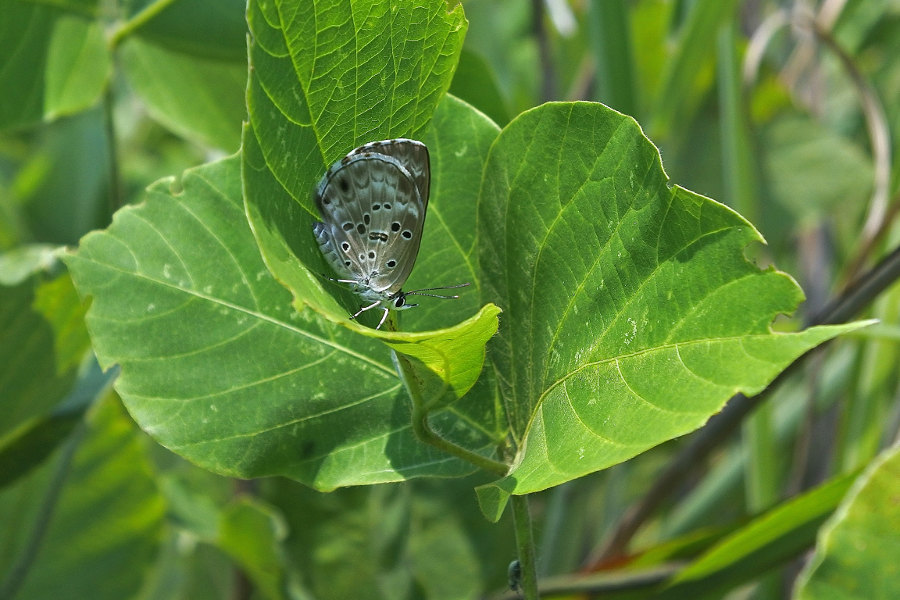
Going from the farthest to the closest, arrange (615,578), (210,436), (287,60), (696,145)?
1. (696,145)
2. (615,578)
3. (210,436)
4. (287,60)

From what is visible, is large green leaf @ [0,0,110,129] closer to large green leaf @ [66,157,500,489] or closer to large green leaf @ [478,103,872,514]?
large green leaf @ [66,157,500,489]

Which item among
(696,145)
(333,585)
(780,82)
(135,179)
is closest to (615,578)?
(333,585)

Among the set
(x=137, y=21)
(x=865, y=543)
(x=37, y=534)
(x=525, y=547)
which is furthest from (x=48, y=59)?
(x=865, y=543)

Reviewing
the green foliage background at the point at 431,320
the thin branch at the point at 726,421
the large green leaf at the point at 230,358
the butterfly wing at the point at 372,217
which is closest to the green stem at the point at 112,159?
the green foliage background at the point at 431,320

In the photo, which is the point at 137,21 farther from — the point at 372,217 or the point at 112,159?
the point at 372,217

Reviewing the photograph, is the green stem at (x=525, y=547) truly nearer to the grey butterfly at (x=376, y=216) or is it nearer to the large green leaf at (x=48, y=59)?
the grey butterfly at (x=376, y=216)

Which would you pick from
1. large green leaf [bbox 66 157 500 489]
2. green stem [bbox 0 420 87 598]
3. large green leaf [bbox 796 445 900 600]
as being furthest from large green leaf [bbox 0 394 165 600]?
large green leaf [bbox 796 445 900 600]

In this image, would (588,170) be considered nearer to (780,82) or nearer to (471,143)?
(471,143)
